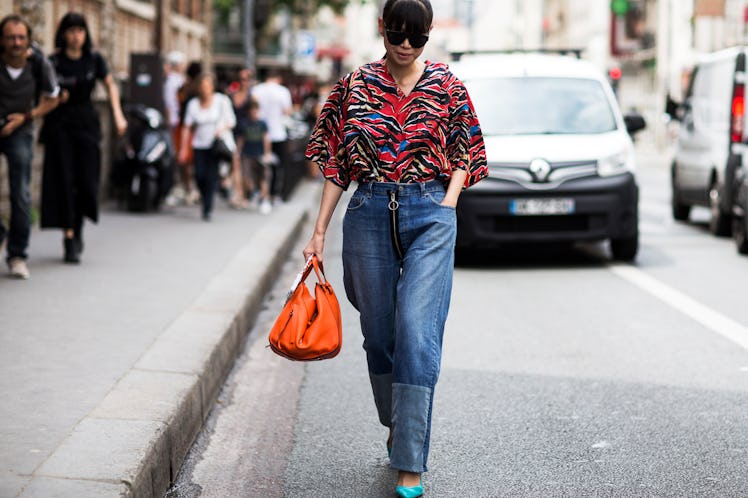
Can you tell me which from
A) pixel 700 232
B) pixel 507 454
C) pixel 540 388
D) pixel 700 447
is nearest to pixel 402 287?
pixel 507 454

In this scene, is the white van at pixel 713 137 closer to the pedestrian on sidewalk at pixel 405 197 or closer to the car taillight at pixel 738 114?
the car taillight at pixel 738 114

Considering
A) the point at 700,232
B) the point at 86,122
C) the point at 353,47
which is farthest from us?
the point at 353,47

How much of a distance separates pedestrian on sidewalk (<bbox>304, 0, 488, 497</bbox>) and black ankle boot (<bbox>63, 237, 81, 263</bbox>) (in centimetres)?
587

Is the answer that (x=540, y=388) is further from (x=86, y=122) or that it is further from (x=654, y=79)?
(x=654, y=79)

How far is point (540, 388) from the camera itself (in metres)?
6.89

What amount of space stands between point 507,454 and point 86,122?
5877mm

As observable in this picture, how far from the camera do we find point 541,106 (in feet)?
41.5

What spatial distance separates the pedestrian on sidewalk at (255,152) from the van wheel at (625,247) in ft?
18.6

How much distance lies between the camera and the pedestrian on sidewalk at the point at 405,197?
4.78m

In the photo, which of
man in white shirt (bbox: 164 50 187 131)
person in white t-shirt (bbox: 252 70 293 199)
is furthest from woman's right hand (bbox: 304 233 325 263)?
man in white shirt (bbox: 164 50 187 131)

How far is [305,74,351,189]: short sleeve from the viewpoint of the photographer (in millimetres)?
4996

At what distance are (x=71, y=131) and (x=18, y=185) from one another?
1.01 metres

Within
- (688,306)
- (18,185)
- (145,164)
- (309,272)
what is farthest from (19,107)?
(145,164)

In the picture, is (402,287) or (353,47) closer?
(402,287)
